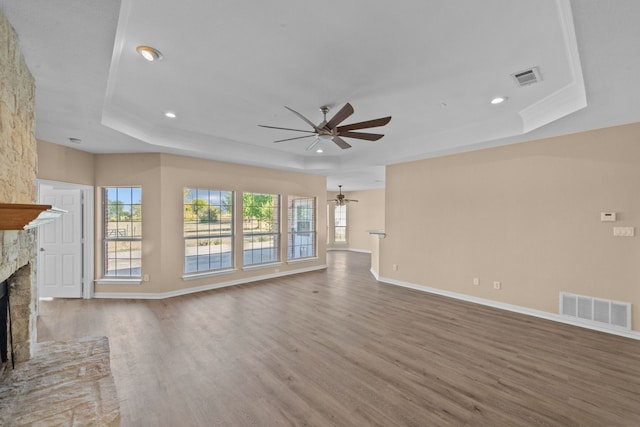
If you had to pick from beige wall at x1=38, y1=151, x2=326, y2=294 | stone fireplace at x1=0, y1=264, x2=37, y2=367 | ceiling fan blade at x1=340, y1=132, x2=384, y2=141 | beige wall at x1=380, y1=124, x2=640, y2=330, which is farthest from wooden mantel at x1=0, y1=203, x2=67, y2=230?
beige wall at x1=380, y1=124, x2=640, y2=330

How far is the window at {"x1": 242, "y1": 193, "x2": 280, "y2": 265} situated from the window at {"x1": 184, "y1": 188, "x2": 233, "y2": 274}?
0.38 meters

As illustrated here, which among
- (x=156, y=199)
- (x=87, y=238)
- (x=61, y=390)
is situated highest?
(x=156, y=199)

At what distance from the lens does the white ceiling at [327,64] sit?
178 centimetres

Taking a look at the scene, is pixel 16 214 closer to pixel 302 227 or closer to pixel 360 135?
pixel 360 135

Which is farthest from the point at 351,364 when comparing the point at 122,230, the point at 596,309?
the point at 122,230

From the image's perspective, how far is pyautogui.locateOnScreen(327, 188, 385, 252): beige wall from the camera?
1083 centimetres

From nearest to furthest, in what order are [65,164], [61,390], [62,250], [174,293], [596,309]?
[61,390]
[596,309]
[65,164]
[62,250]
[174,293]

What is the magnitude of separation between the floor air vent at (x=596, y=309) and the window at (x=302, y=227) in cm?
529

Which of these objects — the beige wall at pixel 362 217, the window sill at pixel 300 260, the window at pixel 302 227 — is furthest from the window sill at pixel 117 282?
the beige wall at pixel 362 217

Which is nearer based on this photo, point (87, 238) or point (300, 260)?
point (87, 238)

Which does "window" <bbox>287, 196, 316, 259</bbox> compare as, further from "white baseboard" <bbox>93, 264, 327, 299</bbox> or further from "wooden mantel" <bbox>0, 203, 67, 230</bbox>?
"wooden mantel" <bbox>0, 203, 67, 230</bbox>

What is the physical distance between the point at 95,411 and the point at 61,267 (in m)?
4.30

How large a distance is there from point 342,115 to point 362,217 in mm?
8730

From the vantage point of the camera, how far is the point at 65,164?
4.34 m
